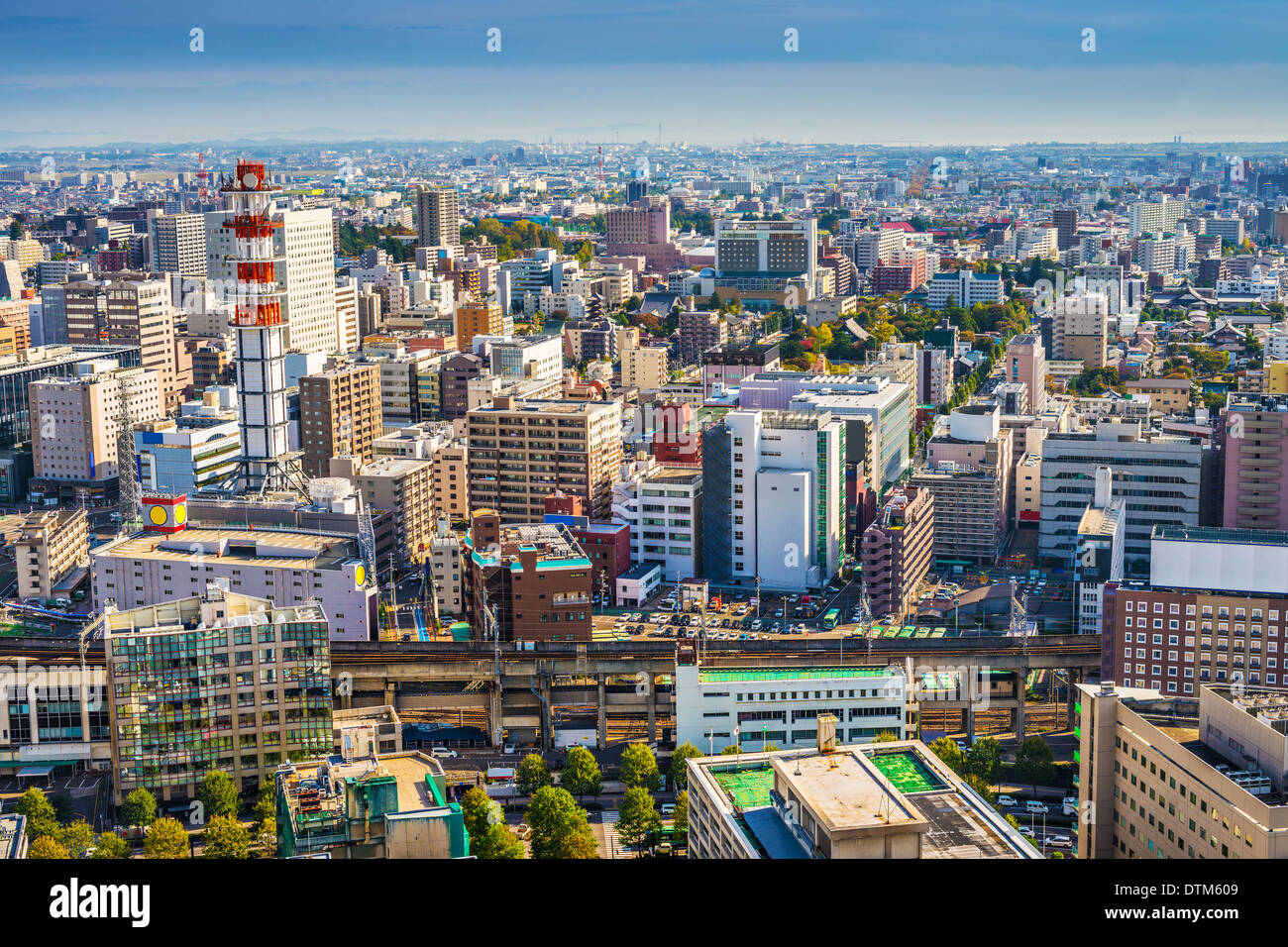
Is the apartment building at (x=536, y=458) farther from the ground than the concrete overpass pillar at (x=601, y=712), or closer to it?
farther from the ground

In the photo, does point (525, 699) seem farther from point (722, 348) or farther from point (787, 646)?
point (722, 348)

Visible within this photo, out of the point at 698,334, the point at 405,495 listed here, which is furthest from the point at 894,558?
the point at 698,334

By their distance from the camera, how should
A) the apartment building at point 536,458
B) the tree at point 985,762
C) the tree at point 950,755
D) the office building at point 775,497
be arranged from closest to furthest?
the tree at point 950,755
the tree at point 985,762
the office building at point 775,497
the apartment building at point 536,458

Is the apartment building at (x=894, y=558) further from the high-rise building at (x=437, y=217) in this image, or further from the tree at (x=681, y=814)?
the high-rise building at (x=437, y=217)

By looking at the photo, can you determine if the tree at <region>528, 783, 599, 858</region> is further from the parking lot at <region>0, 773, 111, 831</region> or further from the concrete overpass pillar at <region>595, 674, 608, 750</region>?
the parking lot at <region>0, 773, 111, 831</region>

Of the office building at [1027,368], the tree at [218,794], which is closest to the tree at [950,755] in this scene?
the tree at [218,794]
